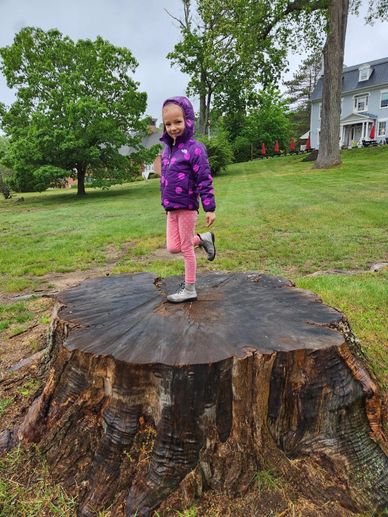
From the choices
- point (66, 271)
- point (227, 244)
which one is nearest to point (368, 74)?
point (227, 244)

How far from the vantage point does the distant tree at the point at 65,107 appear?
1777 cm

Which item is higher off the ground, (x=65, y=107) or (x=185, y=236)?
(x=65, y=107)

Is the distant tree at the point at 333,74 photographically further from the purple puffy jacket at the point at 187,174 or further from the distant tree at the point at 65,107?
the purple puffy jacket at the point at 187,174

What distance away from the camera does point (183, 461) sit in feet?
6.15

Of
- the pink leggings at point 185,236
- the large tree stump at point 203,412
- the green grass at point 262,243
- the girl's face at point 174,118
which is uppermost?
the girl's face at point 174,118

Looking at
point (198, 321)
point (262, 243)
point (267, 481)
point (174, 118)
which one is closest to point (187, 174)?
point (174, 118)

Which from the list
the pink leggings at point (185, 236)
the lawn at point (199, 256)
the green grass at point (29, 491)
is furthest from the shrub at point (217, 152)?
the green grass at point (29, 491)

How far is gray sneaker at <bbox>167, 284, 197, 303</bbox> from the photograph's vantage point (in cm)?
262

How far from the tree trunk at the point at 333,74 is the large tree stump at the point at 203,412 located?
61.3 feet

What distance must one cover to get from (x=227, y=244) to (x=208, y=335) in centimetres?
529

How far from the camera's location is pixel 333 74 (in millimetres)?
17781

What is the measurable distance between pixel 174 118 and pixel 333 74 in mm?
18464

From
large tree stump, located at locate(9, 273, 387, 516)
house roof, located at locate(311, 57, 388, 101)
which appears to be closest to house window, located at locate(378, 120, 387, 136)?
house roof, located at locate(311, 57, 388, 101)

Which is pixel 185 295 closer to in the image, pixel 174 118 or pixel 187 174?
pixel 187 174
